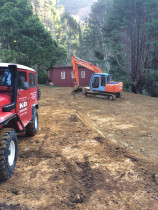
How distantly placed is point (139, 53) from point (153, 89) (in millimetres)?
5134

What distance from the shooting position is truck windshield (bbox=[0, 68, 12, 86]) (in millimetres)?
4164

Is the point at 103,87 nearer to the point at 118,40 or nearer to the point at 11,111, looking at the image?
the point at 118,40

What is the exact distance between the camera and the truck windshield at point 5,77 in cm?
416

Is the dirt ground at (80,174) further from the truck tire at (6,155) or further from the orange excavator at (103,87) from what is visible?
the orange excavator at (103,87)

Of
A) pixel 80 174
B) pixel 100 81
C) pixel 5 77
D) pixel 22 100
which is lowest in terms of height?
pixel 80 174

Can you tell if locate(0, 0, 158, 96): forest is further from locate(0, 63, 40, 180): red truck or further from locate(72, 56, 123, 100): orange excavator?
locate(0, 63, 40, 180): red truck

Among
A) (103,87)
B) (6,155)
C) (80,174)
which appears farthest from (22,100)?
(103,87)

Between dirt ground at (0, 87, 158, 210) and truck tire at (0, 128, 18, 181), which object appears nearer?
dirt ground at (0, 87, 158, 210)

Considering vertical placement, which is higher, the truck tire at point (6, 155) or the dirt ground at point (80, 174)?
the truck tire at point (6, 155)

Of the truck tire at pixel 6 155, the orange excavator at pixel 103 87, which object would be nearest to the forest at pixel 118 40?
the orange excavator at pixel 103 87

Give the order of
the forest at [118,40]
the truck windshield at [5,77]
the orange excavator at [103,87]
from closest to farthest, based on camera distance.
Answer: the truck windshield at [5,77]
the orange excavator at [103,87]
the forest at [118,40]

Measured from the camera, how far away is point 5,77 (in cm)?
418

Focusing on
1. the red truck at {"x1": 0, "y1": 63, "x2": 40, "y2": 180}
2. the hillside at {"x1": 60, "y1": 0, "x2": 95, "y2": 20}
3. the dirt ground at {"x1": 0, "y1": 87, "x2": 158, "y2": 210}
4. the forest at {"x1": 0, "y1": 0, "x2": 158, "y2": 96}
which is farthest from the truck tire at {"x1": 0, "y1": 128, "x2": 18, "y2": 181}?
the hillside at {"x1": 60, "y1": 0, "x2": 95, "y2": 20}

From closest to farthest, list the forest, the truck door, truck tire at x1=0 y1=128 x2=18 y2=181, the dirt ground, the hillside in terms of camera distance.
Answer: the dirt ground, truck tire at x1=0 y1=128 x2=18 y2=181, the truck door, the forest, the hillside
